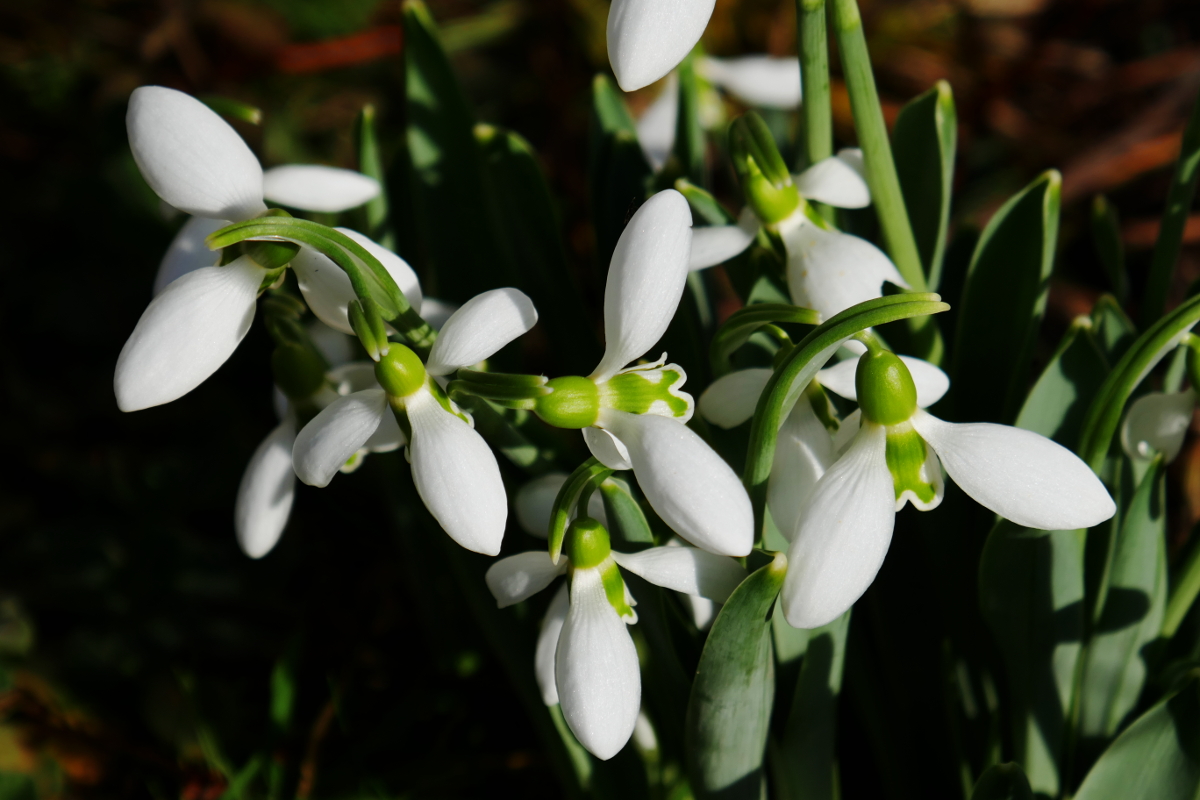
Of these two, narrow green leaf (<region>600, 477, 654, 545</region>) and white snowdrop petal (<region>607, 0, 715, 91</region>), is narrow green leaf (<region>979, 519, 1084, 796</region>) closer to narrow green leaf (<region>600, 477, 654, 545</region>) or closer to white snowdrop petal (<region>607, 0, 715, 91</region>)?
narrow green leaf (<region>600, 477, 654, 545</region>)

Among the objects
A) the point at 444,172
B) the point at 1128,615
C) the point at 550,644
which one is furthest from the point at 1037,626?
the point at 444,172

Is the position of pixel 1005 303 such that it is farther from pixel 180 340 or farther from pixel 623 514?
pixel 180 340

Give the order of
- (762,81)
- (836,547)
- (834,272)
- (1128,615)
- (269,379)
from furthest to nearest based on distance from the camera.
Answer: (269,379), (762,81), (1128,615), (834,272), (836,547)

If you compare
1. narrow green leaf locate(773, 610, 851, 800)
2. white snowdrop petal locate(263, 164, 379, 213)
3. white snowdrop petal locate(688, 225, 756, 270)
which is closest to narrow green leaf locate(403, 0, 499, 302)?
white snowdrop petal locate(263, 164, 379, 213)

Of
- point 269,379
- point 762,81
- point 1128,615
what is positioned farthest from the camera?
point 269,379

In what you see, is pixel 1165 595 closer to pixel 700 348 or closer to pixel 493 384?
pixel 700 348

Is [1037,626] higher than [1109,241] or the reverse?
the reverse
